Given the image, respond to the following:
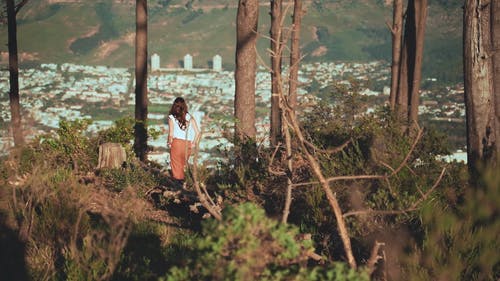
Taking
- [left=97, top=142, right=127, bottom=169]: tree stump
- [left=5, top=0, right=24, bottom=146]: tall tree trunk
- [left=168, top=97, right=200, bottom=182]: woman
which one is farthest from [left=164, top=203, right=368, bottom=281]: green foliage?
[left=5, top=0, right=24, bottom=146]: tall tree trunk

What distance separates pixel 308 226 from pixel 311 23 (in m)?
169

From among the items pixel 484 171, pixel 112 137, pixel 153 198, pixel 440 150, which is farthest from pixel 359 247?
pixel 112 137

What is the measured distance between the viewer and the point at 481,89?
318 inches

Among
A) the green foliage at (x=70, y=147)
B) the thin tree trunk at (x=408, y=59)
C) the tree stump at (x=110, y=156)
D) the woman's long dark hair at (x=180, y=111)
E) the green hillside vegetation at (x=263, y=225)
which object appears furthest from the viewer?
the thin tree trunk at (x=408, y=59)

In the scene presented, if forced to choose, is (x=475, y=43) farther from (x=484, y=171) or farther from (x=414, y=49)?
(x=414, y=49)

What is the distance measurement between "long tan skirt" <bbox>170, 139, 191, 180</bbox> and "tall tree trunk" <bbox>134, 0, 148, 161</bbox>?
387 cm

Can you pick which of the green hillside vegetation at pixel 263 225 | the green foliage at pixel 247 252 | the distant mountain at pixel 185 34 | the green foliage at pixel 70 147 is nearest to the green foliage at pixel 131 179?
the green hillside vegetation at pixel 263 225

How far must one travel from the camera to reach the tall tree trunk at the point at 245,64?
36.3 ft

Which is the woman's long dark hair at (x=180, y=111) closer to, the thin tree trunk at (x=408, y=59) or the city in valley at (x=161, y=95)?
the city in valley at (x=161, y=95)

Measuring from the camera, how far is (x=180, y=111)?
10.2m

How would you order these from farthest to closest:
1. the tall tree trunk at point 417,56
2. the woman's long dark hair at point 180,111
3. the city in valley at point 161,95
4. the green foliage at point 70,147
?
1. the city in valley at point 161,95
2. the tall tree trunk at point 417,56
3. the green foliage at point 70,147
4. the woman's long dark hair at point 180,111

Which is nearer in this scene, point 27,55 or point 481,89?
point 481,89

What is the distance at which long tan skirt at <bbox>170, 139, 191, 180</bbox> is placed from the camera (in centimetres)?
1020

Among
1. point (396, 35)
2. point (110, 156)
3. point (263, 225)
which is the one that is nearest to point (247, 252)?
point (263, 225)
